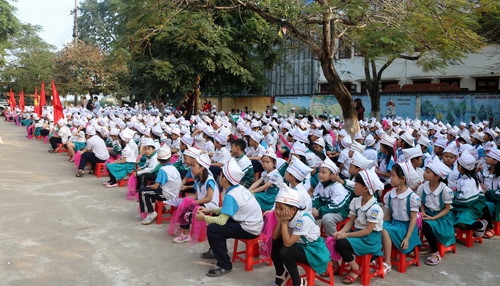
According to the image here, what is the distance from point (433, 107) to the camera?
19109 mm

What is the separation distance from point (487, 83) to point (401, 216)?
1820cm

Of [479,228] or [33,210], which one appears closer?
[479,228]

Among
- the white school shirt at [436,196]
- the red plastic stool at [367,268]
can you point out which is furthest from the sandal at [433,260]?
the red plastic stool at [367,268]

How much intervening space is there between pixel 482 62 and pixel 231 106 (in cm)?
1555

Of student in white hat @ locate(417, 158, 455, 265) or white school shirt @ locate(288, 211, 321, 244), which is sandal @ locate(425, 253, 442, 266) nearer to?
student in white hat @ locate(417, 158, 455, 265)

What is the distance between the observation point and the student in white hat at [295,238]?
153 inches

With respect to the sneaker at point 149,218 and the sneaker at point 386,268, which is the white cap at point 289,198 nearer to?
the sneaker at point 386,268

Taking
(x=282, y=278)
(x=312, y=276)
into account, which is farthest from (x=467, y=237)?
(x=282, y=278)

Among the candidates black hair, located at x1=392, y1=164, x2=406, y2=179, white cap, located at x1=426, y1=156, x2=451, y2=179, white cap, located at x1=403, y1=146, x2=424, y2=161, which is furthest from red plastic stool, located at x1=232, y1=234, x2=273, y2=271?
white cap, located at x1=403, y1=146, x2=424, y2=161

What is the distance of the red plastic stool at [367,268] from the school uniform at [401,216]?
0.93 ft

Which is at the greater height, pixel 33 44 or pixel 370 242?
pixel 33 44

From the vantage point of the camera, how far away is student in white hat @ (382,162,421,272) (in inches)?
184

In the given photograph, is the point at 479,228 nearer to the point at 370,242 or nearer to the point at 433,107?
the point at 370,242

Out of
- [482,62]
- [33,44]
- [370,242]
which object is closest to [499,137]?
[370,242]
